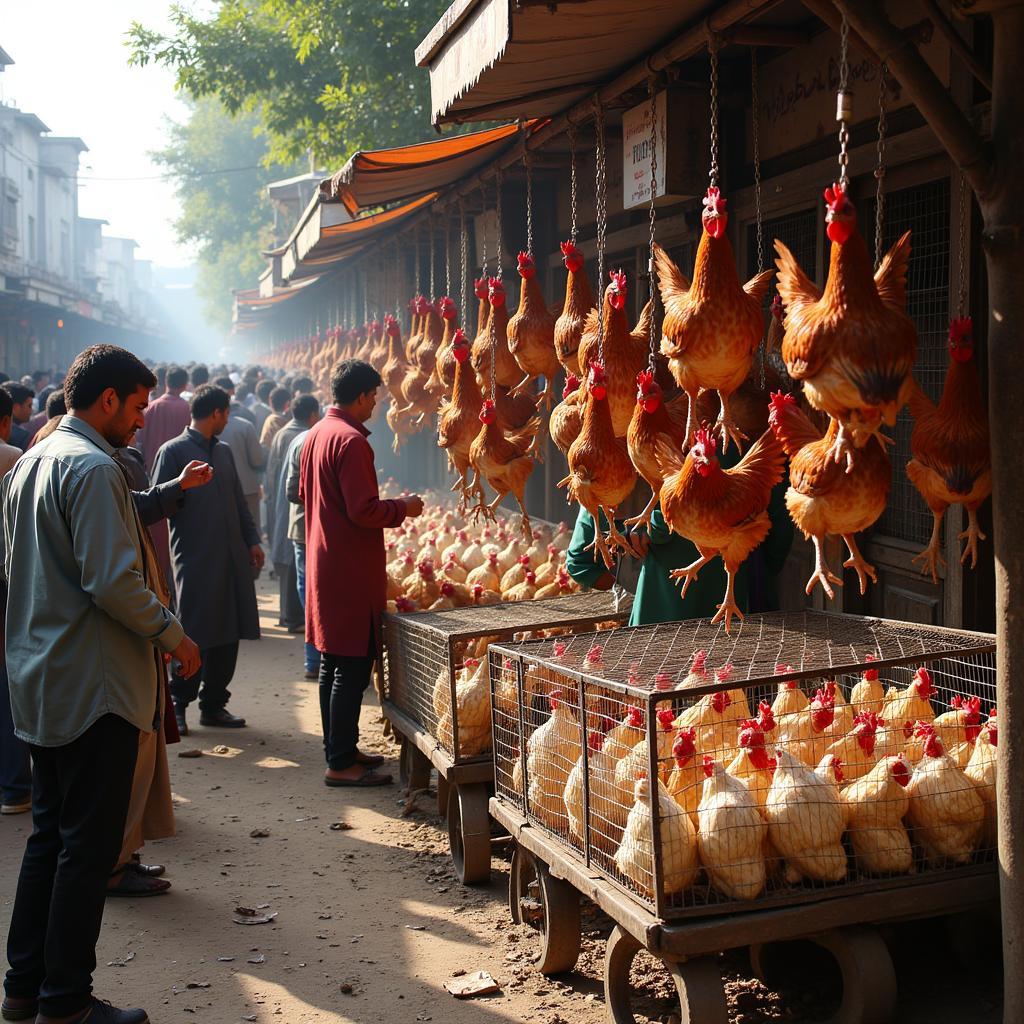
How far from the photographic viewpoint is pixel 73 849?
3.58 metres

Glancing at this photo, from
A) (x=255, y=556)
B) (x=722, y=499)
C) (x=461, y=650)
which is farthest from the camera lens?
(x=255, y=556)

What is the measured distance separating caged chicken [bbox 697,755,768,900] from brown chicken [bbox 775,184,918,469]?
1062 mm

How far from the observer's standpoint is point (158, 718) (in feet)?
13.2

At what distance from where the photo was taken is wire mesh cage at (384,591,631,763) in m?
4.86

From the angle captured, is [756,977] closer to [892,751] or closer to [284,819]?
[892,751]

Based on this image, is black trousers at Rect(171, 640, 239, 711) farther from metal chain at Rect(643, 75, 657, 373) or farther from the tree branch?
the tree branch

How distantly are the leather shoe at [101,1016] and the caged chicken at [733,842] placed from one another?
1.96 meters

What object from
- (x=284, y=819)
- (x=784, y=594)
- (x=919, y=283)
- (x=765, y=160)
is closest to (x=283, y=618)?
(x=284, y=819)

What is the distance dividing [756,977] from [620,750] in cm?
87

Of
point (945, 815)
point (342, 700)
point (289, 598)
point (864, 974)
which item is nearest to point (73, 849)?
point (864, 974)

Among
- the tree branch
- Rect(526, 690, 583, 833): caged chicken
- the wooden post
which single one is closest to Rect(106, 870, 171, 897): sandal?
Rect(526, 690, 583, 833): caged chicken

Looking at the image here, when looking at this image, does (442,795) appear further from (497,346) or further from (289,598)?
(289,598)

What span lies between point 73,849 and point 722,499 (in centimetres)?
226

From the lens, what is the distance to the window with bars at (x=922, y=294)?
443 cm
